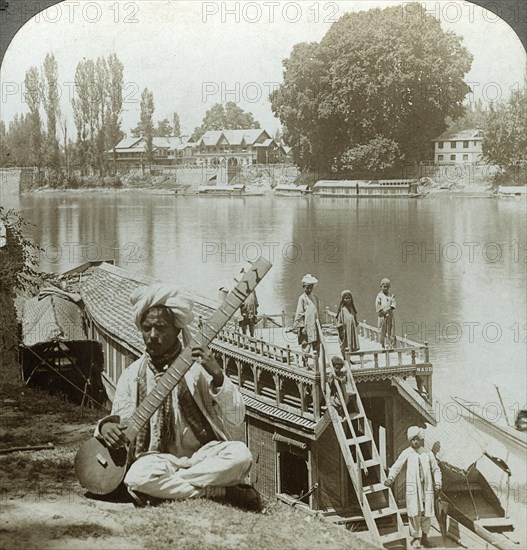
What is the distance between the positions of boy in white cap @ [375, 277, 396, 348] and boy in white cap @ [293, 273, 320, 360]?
0.40m

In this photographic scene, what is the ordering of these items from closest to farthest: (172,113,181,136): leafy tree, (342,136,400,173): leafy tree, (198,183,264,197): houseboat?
1. (172,113,181,136): leafy tree
2. (342,136,400,173): leafy tree
3. (198,183,264,197): houseboat

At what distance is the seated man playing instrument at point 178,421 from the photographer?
155 inches

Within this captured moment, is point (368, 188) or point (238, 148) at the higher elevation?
point (238, 148)

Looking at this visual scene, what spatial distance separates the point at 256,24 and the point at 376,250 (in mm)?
1576

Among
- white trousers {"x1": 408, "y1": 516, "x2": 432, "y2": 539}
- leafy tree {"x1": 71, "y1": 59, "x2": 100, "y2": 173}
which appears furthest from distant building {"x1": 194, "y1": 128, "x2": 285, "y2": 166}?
white trousers {"x1": 408, "y1": 516, "x2": 432, "y2": 539}

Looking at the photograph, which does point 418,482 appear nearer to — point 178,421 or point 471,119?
point 178,421

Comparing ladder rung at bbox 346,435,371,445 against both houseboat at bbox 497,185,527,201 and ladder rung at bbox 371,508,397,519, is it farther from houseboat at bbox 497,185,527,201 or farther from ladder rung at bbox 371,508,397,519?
houseboat at bbox 497,185,527,201

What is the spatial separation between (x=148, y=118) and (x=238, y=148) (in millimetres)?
609

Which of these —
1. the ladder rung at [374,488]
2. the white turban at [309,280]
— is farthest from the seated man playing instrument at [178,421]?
the white turban at [309,280]

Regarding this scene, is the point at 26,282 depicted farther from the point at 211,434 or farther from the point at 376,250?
the point at 376,250

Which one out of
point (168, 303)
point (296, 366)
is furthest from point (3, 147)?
point (296, 366)

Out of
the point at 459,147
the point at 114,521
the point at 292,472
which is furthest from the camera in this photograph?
the point at 459,147

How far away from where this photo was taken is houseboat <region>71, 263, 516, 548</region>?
167 inches

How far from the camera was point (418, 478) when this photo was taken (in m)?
4.25
